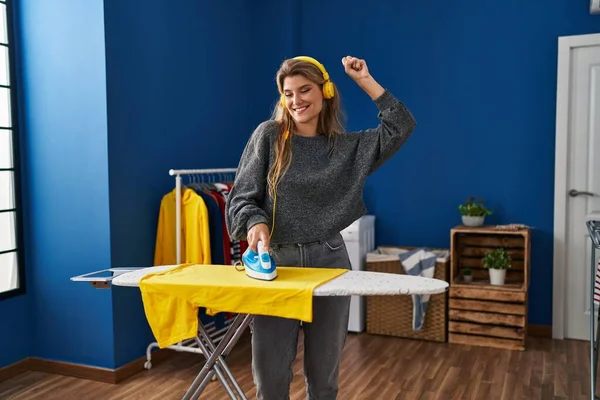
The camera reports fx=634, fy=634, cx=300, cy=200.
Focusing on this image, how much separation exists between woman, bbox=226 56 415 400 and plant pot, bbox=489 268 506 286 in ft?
7.04

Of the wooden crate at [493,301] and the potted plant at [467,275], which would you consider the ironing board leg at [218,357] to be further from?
the potted plant at [467,275]

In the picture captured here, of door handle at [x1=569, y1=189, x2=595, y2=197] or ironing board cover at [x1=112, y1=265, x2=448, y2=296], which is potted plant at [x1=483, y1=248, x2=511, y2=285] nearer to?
door handle at [x1=569, y1=189, x2=595, y2=197]

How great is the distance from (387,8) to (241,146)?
1.39 m

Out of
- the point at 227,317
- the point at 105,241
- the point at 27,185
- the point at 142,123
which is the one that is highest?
the point at 142,123

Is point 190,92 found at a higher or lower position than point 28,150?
higher

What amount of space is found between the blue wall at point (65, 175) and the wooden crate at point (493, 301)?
6.81ft

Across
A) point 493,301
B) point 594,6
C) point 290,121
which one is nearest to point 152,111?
point 290,121

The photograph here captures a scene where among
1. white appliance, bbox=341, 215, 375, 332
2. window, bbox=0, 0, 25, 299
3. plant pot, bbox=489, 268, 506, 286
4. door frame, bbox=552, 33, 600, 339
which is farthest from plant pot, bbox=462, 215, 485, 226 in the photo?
window, bbox=0, 0, 25, 299

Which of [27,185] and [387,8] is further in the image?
[387,8]

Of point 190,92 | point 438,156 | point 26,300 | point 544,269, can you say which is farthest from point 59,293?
point 544,269

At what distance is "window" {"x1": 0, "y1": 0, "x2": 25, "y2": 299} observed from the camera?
3.31 metres

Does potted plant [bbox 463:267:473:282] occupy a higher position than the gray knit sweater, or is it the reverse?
the gray knit sweater

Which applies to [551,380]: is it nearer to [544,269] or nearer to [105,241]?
[544,269]

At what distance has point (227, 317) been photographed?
3.69 meters
